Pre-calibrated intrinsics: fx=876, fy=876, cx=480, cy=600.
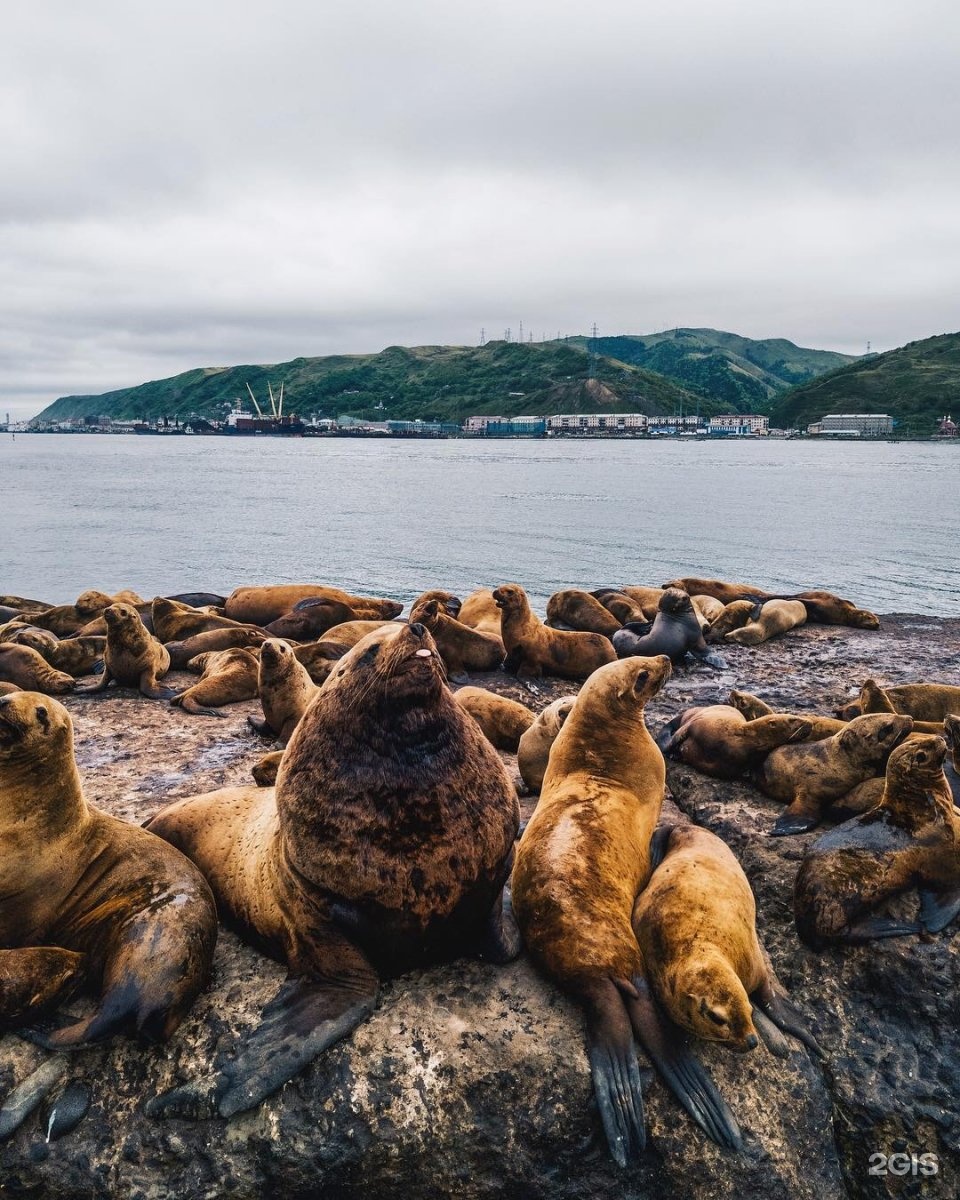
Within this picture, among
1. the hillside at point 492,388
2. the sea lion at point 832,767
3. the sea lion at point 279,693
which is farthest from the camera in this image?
the hillside at point 492,388

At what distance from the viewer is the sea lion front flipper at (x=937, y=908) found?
4.16 metres

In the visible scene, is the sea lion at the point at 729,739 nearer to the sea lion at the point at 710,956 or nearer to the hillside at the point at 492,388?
the sea lion at the point at 710,956

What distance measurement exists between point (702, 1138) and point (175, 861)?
2.43m

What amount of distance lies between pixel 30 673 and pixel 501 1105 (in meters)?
6.85

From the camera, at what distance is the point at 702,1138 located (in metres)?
3.22

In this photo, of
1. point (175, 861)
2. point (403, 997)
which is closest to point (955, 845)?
point (403, 997)

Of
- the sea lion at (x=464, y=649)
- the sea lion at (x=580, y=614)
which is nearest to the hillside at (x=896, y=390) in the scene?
the sea lion at (x=580, y=614)

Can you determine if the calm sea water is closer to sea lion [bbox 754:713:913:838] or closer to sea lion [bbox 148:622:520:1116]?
sea lion [bbox 754:713:913:838]

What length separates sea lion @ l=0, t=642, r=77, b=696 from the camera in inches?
329

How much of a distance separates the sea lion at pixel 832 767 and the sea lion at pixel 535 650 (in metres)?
3.78

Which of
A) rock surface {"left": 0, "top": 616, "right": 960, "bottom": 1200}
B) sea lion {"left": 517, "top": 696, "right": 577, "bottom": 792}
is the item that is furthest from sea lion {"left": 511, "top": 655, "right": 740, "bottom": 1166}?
sea lion {"left": 517, "top": 696, "right": 577, "bottom": 792}

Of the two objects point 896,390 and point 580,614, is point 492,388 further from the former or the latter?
point 580,614

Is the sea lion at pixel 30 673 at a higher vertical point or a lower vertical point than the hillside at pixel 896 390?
lower

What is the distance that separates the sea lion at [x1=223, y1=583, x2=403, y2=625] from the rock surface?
834 cm
